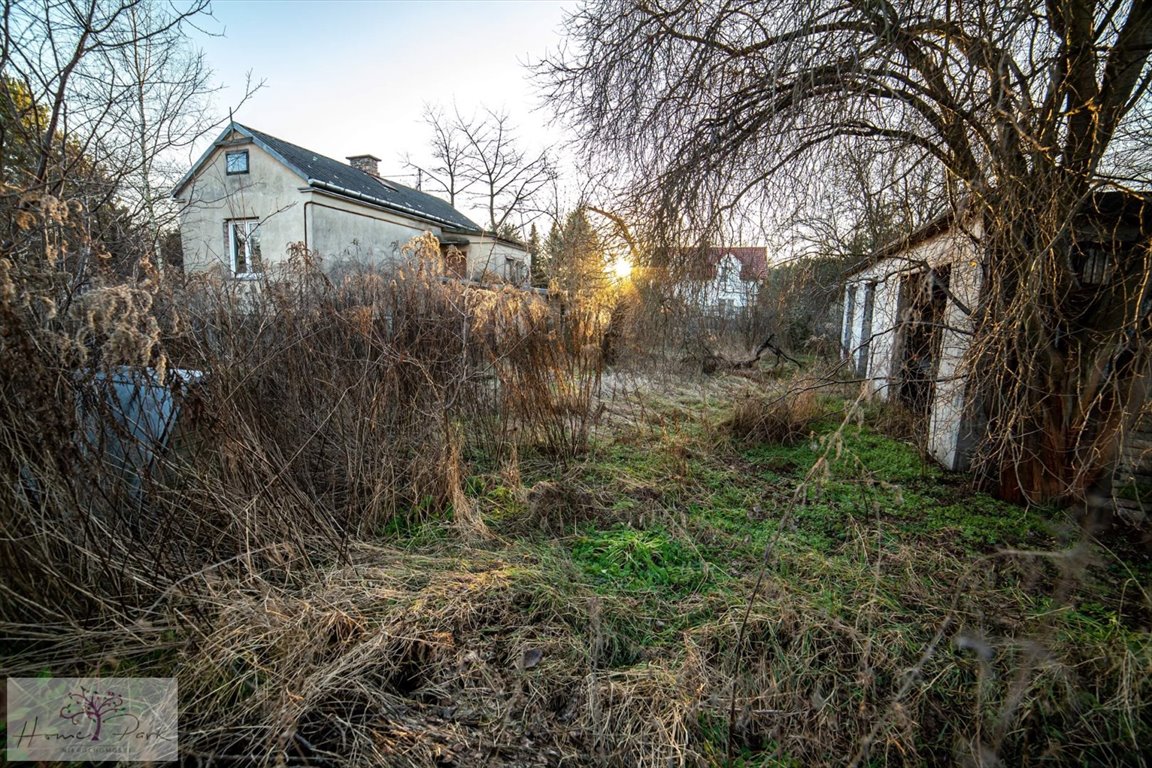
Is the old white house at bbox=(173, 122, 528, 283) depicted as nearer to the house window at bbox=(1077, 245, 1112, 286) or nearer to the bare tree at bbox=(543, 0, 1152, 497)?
the bare tree at bbox=(543, 0, 1152, 497)

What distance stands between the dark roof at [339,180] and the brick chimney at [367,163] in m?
0.57

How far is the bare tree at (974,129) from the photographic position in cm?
301

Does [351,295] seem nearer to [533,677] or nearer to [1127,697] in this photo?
[533,677]

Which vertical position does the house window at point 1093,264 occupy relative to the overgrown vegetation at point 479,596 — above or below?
above

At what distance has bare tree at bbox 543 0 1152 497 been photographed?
3010 millimetres

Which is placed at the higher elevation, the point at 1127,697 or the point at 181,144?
the point at 181,144

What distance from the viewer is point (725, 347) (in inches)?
511

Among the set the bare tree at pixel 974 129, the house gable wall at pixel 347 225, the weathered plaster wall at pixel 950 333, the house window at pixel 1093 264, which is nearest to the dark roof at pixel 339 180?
the house gable wall at pixel 347 225

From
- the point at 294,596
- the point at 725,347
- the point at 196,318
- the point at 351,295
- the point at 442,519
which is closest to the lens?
the point at 294,596

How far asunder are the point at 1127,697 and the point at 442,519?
3.54 metres

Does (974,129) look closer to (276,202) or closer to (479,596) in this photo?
(479,596)

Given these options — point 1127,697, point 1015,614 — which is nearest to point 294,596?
point 1127,697

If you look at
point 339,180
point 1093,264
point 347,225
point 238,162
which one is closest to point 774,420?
point 1093,264

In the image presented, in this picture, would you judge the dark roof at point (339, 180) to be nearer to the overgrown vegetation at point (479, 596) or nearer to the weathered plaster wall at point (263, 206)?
the weathered plaster wall at point (263, 206)
